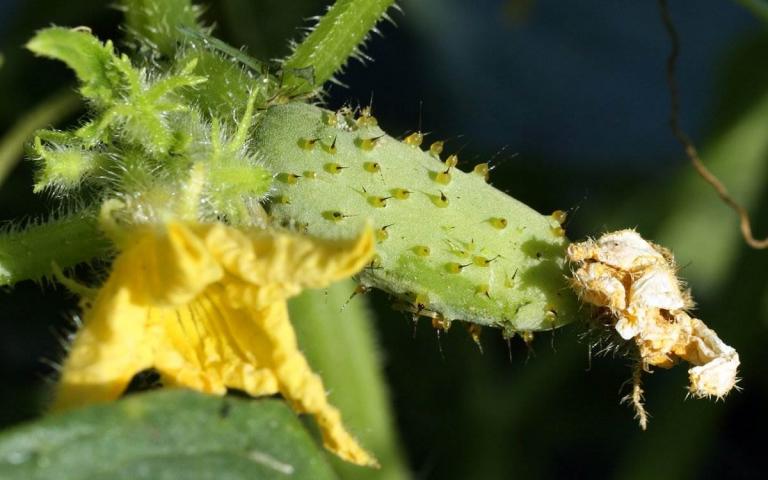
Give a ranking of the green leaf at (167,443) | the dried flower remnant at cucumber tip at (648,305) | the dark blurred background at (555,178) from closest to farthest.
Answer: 1. the green leaf at (167,443)
2. the dried flower remnant at cucumber tip at (648,305)
3. the dark blurred background at (555,178)

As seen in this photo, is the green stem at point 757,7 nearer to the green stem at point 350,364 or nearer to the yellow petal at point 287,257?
the green stem at point 350,364

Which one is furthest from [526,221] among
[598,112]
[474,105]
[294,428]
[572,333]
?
[598,112]

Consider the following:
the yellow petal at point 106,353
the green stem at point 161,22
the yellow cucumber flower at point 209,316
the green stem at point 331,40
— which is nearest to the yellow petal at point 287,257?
the yellow cucumber flower at point 209,316

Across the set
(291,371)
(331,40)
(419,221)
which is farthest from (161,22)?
(291,371)

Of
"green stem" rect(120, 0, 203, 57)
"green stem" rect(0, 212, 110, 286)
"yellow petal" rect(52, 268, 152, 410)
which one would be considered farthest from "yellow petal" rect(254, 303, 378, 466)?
"green stem" rect(120, 0, 203, 57)

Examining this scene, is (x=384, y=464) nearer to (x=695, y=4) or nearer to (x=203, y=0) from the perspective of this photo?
(x=203, y=0)

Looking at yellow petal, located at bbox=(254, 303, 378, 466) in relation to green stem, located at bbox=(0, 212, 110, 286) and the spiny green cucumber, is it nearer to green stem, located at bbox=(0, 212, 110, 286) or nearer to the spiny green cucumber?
the spiny green cucumber
